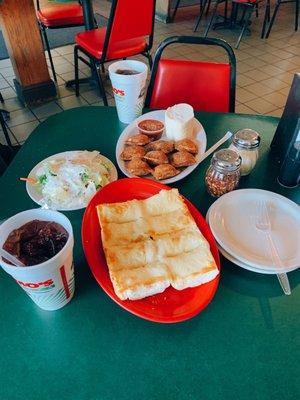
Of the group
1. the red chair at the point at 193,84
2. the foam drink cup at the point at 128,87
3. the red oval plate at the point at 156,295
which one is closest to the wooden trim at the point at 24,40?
the red chair at the point at 193,84

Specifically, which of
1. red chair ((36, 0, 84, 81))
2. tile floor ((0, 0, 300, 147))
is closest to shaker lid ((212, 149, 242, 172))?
tile floor ((0, 0, 300, 147))

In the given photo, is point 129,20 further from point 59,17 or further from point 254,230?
point 254,230

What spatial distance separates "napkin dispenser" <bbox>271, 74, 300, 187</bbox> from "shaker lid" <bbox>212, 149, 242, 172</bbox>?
153 mm

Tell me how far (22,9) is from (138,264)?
2544mm

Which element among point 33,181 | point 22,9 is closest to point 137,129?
point 33,181

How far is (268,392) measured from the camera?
0.53m

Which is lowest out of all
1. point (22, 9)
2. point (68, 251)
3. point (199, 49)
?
point (199, 49)

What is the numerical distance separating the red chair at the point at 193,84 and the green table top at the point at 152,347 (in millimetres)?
874

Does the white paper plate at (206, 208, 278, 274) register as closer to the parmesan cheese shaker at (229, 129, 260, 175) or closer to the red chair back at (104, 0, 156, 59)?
the parmesan cheese shaker at (229, 129, 260, 175)

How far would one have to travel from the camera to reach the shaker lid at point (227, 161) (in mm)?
813

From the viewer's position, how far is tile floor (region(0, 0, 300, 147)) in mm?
2799

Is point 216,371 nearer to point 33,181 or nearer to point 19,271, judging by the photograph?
point 19,271

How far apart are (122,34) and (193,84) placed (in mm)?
1126

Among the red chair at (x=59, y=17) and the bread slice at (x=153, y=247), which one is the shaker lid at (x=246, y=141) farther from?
the red chair at (x=59, y=17)
